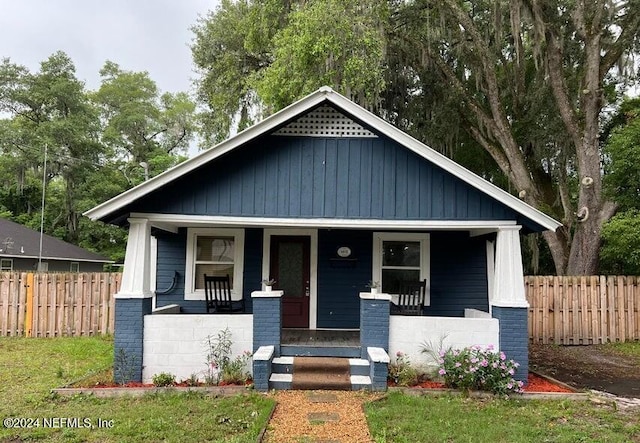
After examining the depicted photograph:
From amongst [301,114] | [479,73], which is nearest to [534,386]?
[301,114]

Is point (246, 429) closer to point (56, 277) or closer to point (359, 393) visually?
point (359, 393)

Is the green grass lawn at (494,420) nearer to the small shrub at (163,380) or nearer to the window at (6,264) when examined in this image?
the small shrub at (163,380)

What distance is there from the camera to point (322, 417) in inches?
206

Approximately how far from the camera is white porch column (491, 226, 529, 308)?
22.2 feet

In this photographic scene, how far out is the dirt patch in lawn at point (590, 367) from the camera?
7188 millimetres

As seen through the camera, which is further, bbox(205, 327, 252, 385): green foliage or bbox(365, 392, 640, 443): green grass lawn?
bbox(205, 327, 252, 385): green foliage

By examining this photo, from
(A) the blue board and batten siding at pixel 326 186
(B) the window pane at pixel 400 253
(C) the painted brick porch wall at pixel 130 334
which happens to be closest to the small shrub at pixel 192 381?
(C) the painted brick porch wall at pixel 130 334

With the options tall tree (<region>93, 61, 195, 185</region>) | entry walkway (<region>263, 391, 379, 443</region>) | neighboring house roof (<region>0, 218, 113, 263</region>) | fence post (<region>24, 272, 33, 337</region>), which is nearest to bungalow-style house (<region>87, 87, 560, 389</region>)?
entry walkway (<region>263, 391, 379, 443</region>)

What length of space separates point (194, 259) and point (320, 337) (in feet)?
9.40

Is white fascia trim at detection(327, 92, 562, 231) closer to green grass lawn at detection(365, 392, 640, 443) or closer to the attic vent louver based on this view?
the attic vent louver

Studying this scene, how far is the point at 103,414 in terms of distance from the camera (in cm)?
527

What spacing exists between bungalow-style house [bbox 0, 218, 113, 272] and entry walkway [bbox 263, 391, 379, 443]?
58.3 ft

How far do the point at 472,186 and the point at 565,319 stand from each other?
617cm

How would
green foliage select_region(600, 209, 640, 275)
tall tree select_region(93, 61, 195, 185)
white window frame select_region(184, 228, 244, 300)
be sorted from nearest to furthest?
white window frame select_region(184, 228, 244, 300)
green foliage select_region(600, 209, 640, 275)
tall tree select_region(93, 61, 195, 185)
